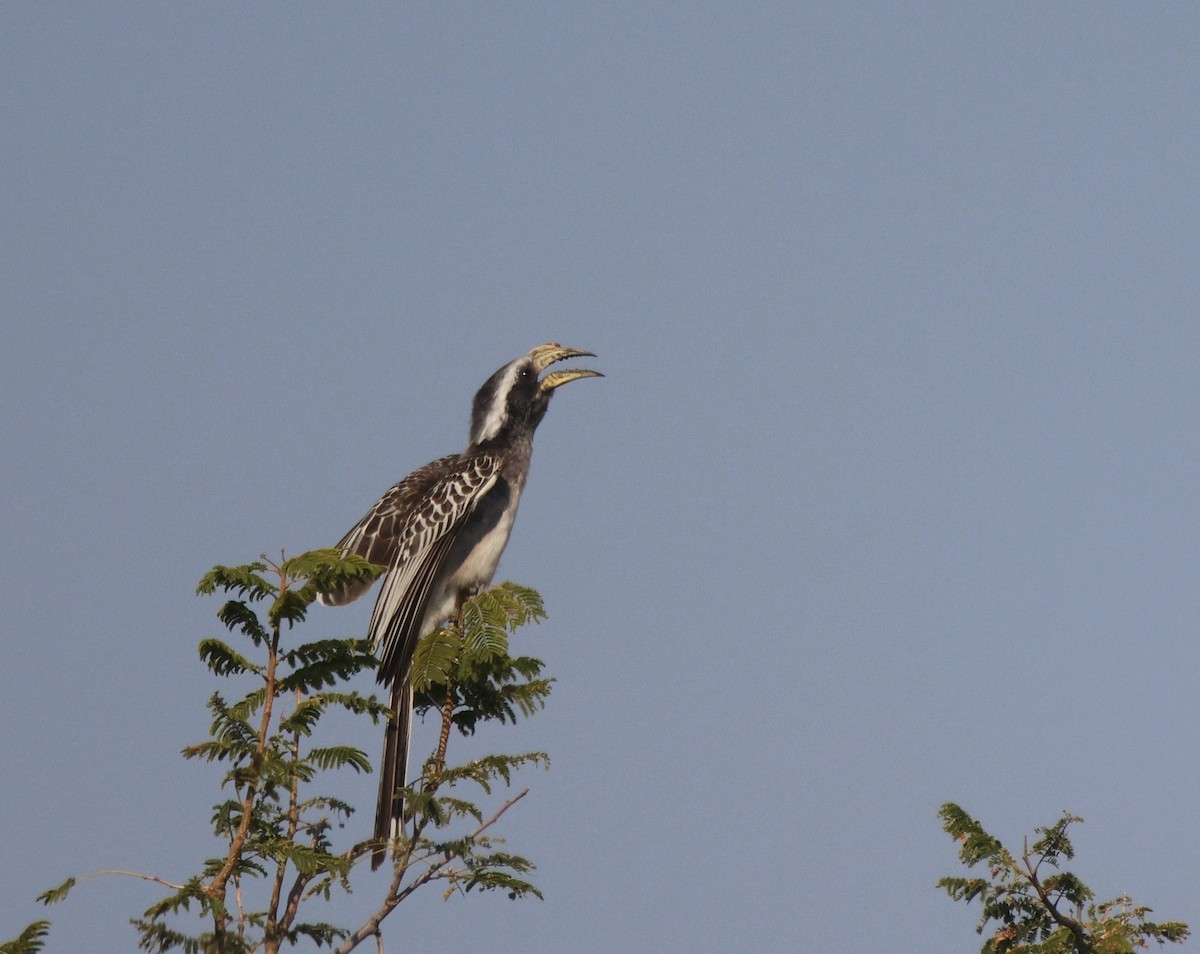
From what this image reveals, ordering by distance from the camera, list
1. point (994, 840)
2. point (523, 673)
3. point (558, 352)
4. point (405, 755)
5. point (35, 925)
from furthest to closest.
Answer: point (558, 352)
point (405, 755)
point (523, 673)
point (994, 840)
point (35, 925)

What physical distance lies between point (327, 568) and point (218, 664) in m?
0.67

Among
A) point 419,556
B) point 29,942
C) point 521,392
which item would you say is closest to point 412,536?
point 419,556

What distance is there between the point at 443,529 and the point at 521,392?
1952mm

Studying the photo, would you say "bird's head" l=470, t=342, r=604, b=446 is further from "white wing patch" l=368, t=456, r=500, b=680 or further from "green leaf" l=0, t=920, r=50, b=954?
"green leaf" l=0, t=920, r=50, b=954

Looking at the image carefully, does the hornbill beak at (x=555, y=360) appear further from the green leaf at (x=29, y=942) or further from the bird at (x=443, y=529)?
the green leaf at (x=29, y=942)

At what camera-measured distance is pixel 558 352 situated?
42.3 ft

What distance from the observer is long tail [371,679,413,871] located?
29.3 ft

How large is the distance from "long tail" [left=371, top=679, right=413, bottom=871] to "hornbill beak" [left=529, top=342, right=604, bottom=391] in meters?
3.84

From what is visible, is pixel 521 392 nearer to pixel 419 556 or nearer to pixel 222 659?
pixel 419 556

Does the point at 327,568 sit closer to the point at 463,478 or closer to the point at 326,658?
the point at 326,658

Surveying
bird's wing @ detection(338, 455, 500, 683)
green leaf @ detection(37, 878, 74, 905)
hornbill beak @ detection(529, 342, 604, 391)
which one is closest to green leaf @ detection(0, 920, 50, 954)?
green leaf @ detection(37, 878, 74, 905)

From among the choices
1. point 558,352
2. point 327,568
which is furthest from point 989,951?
point 558,352

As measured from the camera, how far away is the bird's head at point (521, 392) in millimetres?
12562

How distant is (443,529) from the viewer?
439 inches
